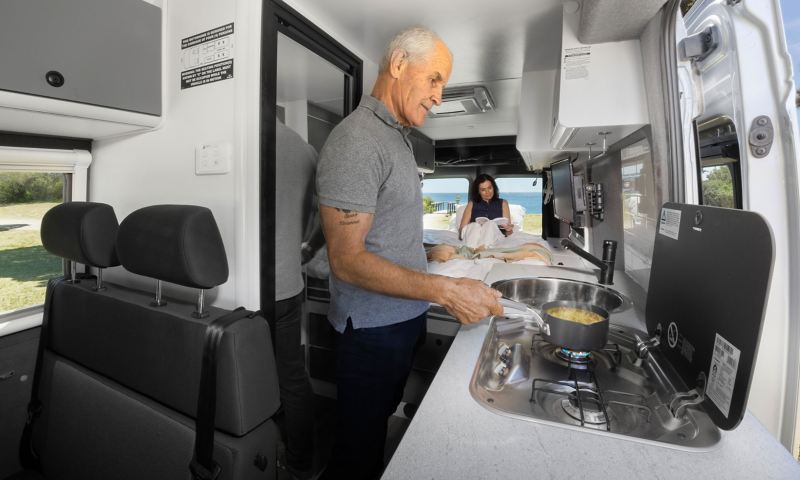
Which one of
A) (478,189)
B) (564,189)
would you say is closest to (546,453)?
(564,189)

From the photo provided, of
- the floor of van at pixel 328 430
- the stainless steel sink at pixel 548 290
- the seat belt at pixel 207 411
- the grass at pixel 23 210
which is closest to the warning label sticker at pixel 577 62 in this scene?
the stainless steel sink at pixel 548 290

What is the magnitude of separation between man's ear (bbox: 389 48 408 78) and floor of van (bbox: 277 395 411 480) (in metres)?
1.85

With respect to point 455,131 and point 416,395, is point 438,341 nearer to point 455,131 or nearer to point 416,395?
point 416,395

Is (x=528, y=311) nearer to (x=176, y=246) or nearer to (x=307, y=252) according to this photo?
(x=176, y=246)

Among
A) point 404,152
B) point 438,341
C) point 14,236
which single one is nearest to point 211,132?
point 404,152

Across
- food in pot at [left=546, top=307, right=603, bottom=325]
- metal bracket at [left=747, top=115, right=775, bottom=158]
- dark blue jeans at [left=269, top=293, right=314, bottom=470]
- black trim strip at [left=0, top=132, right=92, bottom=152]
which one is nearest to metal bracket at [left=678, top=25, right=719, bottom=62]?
metal bracket at [left=747, top=115, right=775, bottom=158]

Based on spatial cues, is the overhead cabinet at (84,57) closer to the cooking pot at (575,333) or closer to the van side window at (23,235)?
the van side window at (23,235)

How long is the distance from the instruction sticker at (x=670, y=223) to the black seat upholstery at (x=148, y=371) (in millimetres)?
1162

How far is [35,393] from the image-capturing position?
4.48 feet

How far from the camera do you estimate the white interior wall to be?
1408 mm

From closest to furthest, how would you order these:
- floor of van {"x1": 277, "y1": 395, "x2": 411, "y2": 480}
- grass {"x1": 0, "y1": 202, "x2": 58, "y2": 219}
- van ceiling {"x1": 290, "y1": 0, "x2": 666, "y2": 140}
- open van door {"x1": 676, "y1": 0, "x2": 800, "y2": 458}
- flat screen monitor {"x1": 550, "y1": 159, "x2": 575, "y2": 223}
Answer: open van door {"x1": 676, "y1": 0, "x2": 800, "y2": 458} → van ceiling {"x1": 290, "y1": 0, "x2": 666, "y2": 140} → grass {"x1": 0, "y1": 202, "x2": 58, "y2": 219} → floor of van {"x1": 277, "y1": 395, "x2": 411, "y2": 480} → flat screen monitor {"x1": 550, "y1": 159, "x2": 575, "y2": 223}

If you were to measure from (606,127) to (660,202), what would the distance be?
15.4 inches

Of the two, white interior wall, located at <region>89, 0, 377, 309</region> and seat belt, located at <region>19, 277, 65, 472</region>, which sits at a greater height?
white interior wall, located at <region>89, 0, 377, 309</region>

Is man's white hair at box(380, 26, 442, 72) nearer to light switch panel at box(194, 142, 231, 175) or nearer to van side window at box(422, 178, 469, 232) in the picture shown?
light switch panel at box(194, 142, 231, 175)
